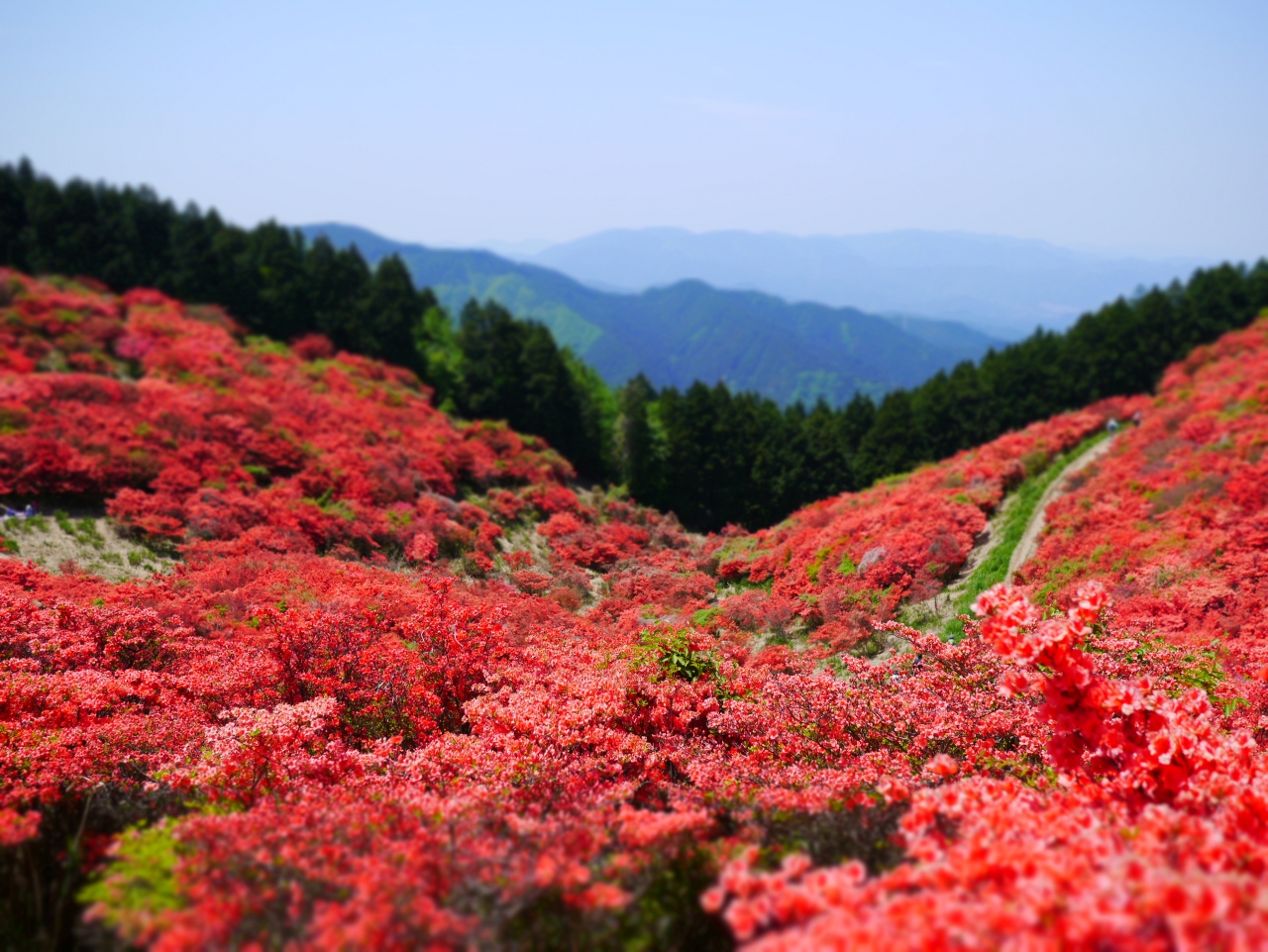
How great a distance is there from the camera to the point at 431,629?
31.3 ft

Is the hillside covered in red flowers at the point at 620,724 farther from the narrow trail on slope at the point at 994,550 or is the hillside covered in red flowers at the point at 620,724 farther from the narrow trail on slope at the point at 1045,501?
the narrow trail on slope at the point at 1045,501

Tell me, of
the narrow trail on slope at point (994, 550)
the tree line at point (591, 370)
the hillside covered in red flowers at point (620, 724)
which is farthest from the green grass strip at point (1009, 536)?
the tree line at point (591, 370)

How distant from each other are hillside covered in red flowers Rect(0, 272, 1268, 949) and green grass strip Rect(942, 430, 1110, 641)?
24.9 inches

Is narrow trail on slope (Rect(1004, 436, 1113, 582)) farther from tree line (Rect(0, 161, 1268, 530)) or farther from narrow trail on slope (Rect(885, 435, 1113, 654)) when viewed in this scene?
tree line (Rect(0, 161, 1268, 530))

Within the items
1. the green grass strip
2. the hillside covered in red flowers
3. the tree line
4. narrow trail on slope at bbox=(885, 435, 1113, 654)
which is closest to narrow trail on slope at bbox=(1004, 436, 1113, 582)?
narrow trail on slope at bbox=(885, 435, 1113, 654)

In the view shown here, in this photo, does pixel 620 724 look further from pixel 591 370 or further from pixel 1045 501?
pixel 591 370


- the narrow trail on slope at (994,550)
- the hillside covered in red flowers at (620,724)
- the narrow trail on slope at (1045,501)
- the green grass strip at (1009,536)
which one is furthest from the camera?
the narrow trail on slope at (1045,501)

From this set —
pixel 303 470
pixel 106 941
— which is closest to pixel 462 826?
pixel 106 941

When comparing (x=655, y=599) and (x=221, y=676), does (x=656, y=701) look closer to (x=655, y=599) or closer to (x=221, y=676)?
(x=221, y=676)

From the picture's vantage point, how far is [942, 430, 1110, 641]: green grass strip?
13.6 meters

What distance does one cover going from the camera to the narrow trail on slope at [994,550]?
13.9 m

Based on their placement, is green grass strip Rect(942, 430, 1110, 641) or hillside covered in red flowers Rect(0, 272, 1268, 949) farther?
green grass strip Rect(942, 430, 1110, 641)

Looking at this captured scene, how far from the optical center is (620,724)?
7.59 m

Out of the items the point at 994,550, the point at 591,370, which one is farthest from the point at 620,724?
the point at 591,370
